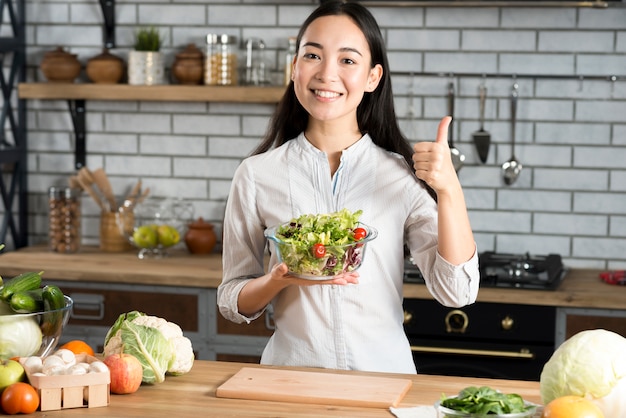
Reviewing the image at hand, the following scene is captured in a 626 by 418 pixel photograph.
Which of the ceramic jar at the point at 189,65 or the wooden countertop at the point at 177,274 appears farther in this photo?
the ceramic jar at the point at 189,65

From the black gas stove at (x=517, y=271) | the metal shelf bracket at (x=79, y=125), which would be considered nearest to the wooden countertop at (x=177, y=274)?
the black gas stove at (x=517, y=271)

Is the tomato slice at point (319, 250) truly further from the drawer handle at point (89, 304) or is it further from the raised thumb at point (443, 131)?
the drawer handle at point (89, 304)

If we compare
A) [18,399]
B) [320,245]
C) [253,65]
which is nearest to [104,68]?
[253,65]

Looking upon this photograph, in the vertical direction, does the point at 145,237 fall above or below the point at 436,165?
below

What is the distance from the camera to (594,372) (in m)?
1.83

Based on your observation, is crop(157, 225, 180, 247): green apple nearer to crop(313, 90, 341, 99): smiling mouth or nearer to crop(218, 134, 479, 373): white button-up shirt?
crop(218, 134, 479, 373): white button-up shirt

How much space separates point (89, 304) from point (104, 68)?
1.10m

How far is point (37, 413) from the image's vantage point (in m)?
1.98

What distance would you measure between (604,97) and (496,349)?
1.23 meters

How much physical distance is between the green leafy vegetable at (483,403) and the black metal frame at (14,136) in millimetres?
3204

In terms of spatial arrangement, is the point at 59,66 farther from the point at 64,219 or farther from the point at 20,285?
the point at 20,285

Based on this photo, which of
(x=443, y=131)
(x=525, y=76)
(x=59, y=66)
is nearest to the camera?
(x=443, y=131)

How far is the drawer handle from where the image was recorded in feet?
12.8

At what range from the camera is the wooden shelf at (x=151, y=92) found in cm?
410
